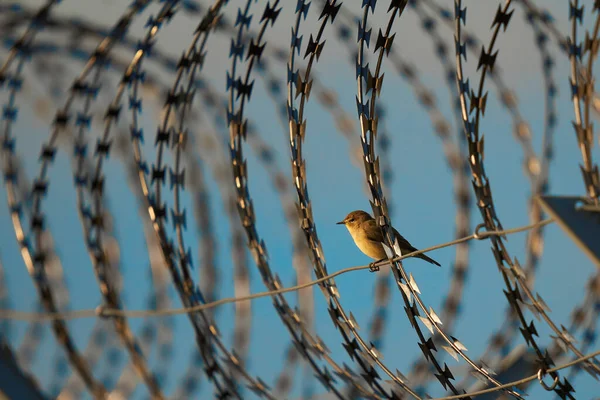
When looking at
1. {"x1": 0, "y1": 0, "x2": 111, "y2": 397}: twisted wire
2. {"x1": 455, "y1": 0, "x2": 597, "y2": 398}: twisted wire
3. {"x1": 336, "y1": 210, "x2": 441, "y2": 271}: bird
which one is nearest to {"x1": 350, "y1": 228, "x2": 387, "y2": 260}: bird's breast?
{"x1": 336, "y1": 210, "x2": 441, "y2": 271}: bird

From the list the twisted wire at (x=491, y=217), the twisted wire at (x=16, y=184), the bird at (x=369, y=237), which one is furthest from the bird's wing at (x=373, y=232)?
the twisted wire at (x=16, y=184)

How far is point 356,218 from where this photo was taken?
6586mm

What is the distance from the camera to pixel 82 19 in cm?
1071

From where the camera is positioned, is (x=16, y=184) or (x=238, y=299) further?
(x=16, y=184)

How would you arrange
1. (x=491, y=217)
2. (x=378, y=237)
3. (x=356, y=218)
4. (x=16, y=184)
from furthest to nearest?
(x=16, y=184) < (x=356, y=218) < (x=378, y=237) < (x=491, y=217)

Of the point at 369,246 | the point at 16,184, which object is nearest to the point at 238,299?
the point at 369,246

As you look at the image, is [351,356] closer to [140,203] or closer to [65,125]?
[65,125]

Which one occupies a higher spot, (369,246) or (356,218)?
(356,218)

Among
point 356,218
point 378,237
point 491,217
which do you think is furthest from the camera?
point 356,218

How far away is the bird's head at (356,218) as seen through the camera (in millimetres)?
6546

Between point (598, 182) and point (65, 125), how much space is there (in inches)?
225

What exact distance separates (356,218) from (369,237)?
0.26m

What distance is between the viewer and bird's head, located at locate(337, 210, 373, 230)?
6546mm

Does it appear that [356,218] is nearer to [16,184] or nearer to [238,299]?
[238,299]
